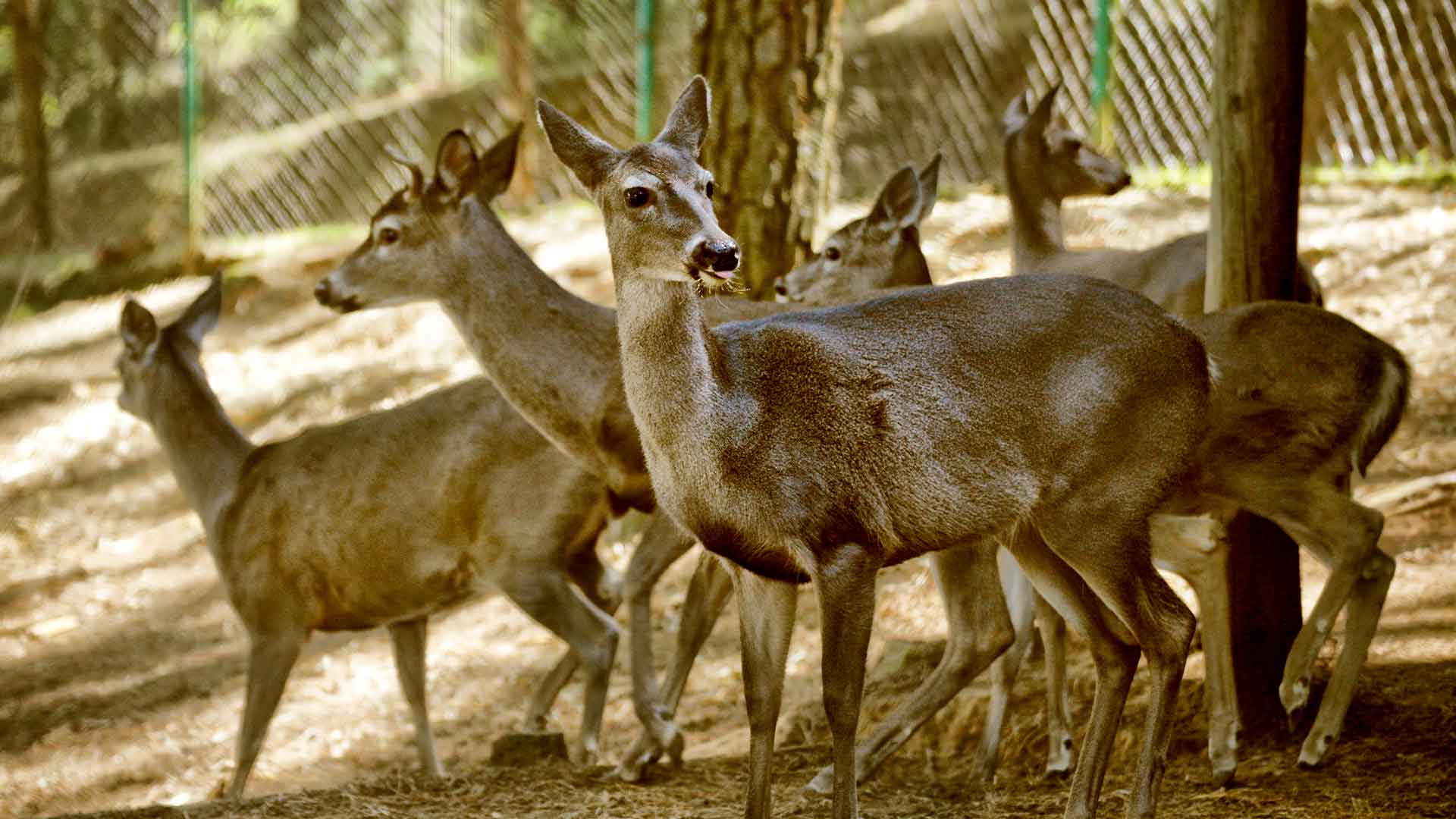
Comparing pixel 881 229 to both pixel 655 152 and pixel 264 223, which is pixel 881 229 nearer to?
pixel 655 152

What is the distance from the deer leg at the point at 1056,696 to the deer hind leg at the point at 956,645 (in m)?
0.16

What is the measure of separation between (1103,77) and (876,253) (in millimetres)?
5924

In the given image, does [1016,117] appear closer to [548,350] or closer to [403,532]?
[548,350]

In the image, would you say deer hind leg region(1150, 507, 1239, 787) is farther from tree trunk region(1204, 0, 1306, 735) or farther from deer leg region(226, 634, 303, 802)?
deer leg region(226, 634, 303, 802)

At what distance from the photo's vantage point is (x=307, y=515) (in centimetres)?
725

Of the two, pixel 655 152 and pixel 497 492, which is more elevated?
pixel 655 152

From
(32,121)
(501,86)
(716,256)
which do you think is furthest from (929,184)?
(32,121)

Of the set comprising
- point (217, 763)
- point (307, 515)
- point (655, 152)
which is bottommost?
point (217, 763)

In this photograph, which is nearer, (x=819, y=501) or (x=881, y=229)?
(x=819, y=501)

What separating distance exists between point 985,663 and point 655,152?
2.28 m

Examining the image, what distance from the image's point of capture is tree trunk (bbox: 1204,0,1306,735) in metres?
5.75

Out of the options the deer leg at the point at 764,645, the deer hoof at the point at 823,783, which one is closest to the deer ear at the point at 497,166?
the deer leg at the point at 764,645

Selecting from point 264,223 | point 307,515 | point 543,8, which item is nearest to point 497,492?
point 307,515

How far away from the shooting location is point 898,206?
7.61 metres
